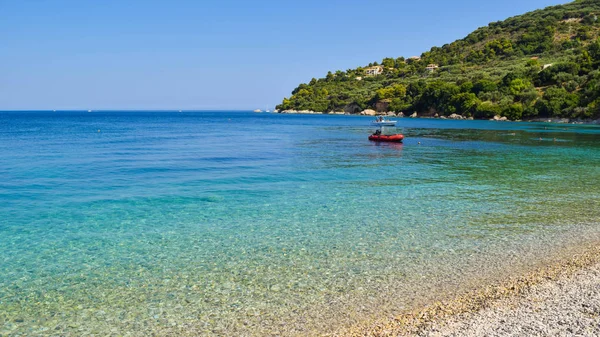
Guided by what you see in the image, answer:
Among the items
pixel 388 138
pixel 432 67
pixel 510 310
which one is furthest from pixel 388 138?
pixel 432 67

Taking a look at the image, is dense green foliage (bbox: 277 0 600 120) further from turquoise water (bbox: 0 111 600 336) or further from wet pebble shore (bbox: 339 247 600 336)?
wet pebble shore (bbox: 339 247 600 336)

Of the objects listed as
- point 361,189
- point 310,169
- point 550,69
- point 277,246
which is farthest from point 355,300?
point 550,69

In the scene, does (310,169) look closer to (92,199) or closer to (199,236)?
(92,199)

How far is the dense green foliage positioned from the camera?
3708 inches

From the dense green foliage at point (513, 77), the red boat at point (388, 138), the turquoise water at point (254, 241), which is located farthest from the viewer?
the dense green foliage at point (513, 77)

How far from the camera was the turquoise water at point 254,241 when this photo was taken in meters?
7.97

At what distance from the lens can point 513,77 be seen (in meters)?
109

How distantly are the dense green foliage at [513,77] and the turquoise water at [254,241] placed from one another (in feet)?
261

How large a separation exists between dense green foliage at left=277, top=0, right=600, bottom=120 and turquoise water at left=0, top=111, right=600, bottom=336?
7957cm

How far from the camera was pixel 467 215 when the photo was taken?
Answer: 15.1 meters

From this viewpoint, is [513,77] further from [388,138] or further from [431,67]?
[431,67]

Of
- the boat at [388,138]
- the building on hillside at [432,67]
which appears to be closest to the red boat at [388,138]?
the boat at [388,138]

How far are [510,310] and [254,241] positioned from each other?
6.67m

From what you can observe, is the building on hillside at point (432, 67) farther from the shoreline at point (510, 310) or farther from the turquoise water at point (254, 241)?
the shoreline at point (510, 310)
